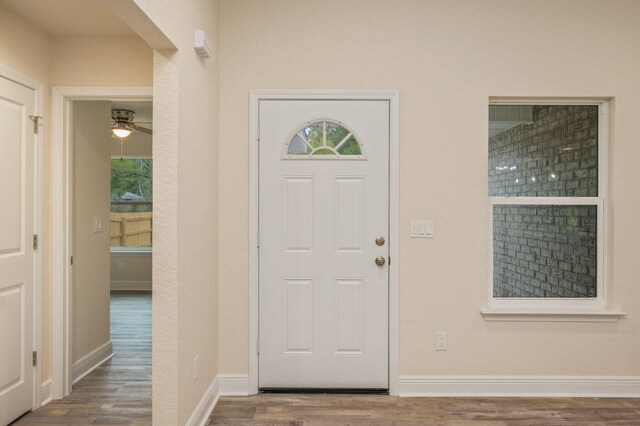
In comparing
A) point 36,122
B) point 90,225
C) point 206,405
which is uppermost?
point 36,122

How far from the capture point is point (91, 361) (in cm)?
359

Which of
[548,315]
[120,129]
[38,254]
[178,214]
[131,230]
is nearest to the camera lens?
[178,214]

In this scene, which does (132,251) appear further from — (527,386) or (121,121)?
(527,386)

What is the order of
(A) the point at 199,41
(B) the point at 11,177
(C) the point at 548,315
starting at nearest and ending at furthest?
1. (A) the point at 199,41
2. (B) the point at 11,177
3. (C) the point at 548,315

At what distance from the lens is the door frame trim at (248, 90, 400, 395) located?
119 inches

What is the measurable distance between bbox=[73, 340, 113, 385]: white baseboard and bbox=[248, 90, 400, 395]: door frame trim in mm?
1413

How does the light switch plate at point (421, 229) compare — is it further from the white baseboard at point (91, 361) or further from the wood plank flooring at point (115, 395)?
the white baseboard at point (91, 361)

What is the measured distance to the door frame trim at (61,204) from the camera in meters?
3.02

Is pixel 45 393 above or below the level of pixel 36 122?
below

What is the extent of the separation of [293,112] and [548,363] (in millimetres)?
2440

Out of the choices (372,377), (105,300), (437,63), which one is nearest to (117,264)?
(105,300)

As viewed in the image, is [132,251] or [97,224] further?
[132,251]

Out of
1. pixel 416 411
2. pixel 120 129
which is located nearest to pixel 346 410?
pixel 416 411

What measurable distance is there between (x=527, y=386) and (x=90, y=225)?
343cm
